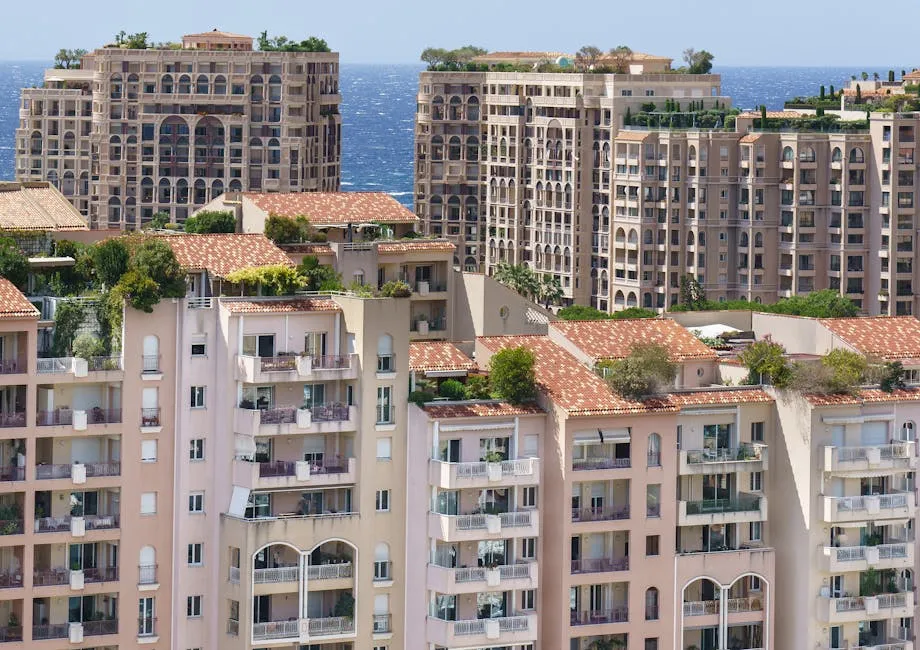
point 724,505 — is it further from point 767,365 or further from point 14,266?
point 14,266

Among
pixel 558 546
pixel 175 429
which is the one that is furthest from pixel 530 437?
pixel 175 429

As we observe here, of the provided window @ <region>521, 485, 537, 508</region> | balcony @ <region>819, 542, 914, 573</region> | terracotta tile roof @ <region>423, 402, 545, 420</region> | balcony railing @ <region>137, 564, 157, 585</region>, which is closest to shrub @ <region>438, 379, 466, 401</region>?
terracotta tile roof @ <region>423, 402, 545, 420</region>

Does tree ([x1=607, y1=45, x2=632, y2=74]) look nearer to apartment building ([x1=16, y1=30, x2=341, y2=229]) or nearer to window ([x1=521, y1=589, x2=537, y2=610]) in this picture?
apartment building ([x1=16, y1=30, x2=341, y2=229])

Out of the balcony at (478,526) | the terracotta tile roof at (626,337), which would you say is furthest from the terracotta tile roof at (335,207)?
the balcony at (478,526)

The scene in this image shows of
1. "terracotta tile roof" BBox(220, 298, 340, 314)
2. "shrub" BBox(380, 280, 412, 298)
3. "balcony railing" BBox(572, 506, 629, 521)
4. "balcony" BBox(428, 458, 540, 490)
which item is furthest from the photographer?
"shrub" BBox(380, 280, 412, 298)

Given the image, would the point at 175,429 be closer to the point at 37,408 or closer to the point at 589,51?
the point at 37,408
